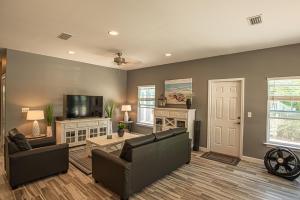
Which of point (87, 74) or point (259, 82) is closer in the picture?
point (259, 82)

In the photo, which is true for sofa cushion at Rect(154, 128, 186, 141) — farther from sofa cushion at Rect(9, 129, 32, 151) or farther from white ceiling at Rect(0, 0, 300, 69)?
sofa cushion at Rect(9, 129, 32, 151)

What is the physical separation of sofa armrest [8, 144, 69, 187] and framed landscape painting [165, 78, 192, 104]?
3.48 m

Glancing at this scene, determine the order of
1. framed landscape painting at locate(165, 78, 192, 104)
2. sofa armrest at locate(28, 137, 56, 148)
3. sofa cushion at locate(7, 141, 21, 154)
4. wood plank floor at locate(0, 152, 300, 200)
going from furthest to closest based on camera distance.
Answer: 1. framed landscape painting at locate(165, 78, 192, 104)
2. sofa armrest at locate(28, 137, 56, 148)
3. sofa cushion at locate(7, 141, 21, 154)
4. wood plank floor at locate(0, 152, 300, 200)

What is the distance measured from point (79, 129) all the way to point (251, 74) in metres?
4.88

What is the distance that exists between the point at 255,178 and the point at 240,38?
2.70 m

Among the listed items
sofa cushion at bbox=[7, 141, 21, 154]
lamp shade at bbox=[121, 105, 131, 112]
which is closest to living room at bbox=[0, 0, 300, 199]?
sofa cushion at bbox=[7, 141, 21, 154]

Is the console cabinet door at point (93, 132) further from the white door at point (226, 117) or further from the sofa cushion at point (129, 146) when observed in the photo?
the white door at point (226, 117)

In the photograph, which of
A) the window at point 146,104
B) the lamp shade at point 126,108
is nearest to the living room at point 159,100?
the window at point 146,104

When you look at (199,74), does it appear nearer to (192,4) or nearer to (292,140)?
(292,140)

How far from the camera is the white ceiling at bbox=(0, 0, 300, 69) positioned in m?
2.21

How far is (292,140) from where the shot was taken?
3.65 metres

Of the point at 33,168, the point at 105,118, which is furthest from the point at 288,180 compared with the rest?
the point at 105,118

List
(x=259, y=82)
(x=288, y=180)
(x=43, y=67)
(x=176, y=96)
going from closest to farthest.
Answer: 1. (x=288, y=180)
2. (x=259, y=82)
3. (x=43, y=67)
4. (x=176, y=96)

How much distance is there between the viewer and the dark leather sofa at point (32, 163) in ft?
8.60
